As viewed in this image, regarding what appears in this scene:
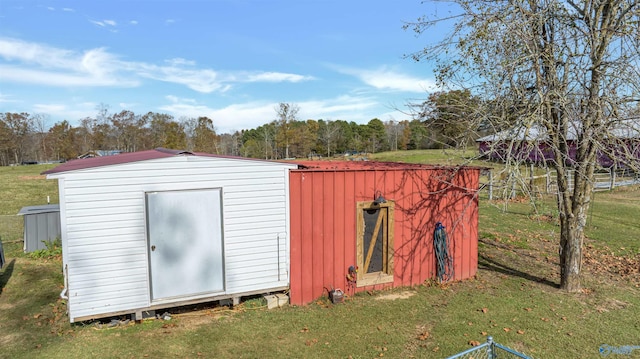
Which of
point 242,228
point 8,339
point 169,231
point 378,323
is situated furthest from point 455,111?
point 8,339

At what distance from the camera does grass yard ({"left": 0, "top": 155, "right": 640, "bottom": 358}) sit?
511cm

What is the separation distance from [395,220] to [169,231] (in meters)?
4.06

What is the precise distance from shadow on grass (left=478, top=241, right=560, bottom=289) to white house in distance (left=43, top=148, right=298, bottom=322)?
4944mm

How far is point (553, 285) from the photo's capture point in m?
7.48

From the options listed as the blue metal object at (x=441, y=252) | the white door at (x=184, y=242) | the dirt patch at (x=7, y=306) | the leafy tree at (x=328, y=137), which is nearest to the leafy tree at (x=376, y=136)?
the leafy tree at (x=328, y=137)

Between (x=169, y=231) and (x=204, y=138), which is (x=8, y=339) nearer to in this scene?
(x=169, y=231)

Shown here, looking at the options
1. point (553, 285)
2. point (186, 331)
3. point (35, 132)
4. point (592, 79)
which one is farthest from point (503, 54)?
point (35, 132)

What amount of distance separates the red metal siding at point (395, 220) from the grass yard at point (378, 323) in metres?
0.40

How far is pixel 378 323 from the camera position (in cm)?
591

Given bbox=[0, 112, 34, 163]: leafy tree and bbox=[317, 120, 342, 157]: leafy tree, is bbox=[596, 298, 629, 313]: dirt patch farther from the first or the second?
bbox=[0, 112, 34, 163]: leafy tree

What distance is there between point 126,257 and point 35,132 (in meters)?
69.8

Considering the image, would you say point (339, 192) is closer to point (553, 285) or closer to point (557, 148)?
point (557, 148)

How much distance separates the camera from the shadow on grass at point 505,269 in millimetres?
7738

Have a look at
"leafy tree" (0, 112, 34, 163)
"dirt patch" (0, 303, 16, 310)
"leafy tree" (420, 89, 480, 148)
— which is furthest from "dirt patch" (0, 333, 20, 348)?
"leafy tree" (0, 112, 34, 163)
